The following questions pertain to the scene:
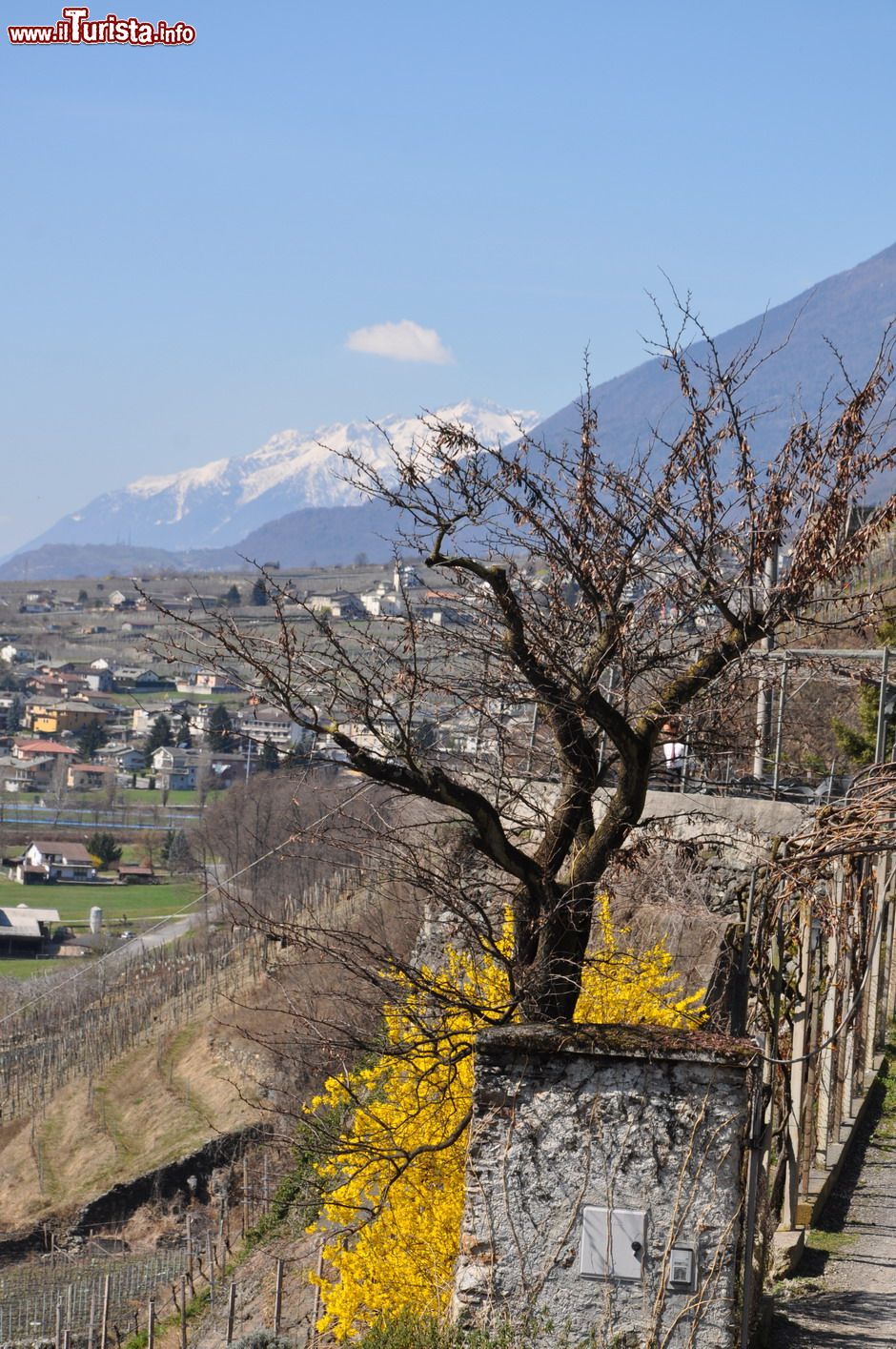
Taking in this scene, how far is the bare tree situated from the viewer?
793 cm

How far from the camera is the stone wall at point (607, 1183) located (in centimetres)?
666

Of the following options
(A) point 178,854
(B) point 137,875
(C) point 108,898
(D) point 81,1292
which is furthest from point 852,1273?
(B) point 137,875

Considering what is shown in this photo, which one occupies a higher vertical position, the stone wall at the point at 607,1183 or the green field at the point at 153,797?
the stone wall at the point at 607,1183

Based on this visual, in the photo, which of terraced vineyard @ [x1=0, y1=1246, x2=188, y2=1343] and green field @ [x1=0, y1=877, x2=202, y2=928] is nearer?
terraced vineyard @ [x1=0, y1=1246, x2=188, y2=1343]

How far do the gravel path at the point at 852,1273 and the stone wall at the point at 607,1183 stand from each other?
1.23 metres

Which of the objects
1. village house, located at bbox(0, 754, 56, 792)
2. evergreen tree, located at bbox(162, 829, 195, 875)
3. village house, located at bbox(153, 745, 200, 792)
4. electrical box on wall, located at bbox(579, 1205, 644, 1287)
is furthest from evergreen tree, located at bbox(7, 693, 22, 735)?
electrical box on wall, located at bbox(579, 1205, 644, 1287)

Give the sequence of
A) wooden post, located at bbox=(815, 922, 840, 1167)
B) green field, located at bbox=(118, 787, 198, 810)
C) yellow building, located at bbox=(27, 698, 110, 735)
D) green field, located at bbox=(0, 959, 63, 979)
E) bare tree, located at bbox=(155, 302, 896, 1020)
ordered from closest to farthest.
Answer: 1. bare tree, located at bbox=(155, 302, 896, 1020)
2. wooden post, located at bbox=(815, 922, 840, 1167)
3. green field, located at bbox=(0, 959, 63, 979)
4. green field, located at bbox=(118, 787, 198, 810)
5. yellow building, located at bbox=(27, 698, 110, 735)

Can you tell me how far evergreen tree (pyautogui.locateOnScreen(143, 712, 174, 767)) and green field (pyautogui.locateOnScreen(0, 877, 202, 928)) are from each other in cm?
3694

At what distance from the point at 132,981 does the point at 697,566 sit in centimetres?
5973

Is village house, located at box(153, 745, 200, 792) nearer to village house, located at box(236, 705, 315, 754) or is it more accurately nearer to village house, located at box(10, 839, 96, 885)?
village house, located at box(236, 705, 315, 754)

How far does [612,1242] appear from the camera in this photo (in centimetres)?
670

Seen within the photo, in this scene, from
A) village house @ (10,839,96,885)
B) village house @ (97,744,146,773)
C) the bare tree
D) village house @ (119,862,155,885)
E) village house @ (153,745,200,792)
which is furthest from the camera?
village house @ (97,744,146,773)

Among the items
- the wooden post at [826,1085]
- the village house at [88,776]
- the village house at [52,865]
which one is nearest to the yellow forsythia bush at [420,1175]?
the wooden post at [826,1085]

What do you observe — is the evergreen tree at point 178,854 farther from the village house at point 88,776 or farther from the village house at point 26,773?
the village house at point 26,773
